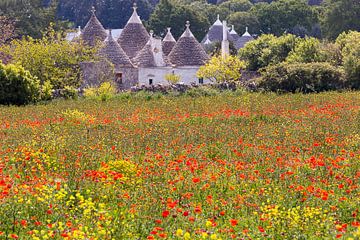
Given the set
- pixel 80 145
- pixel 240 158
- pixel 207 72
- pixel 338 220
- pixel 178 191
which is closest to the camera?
pixel 338 220

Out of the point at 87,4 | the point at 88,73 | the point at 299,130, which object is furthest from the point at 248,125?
the point at 87,4

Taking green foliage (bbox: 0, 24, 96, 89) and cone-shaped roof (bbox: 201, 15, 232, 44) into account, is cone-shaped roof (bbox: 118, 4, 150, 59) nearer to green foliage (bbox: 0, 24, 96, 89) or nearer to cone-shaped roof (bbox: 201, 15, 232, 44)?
green foliage (bbox: 0, 24, 96, 89)

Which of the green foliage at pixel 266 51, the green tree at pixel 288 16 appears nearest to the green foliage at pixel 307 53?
the green foliage at pixel 266 51

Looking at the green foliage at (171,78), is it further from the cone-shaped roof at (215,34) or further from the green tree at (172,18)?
the green tree at (172,18)

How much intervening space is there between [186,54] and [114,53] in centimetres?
586

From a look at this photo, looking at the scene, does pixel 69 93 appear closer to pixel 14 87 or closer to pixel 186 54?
pixel 14 87

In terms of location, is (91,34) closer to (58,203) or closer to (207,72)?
(207,72)

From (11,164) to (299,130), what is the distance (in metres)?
7.55

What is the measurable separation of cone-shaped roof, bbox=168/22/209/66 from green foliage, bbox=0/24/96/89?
22.4ft

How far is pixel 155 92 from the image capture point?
33.5 m

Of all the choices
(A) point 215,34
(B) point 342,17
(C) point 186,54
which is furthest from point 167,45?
(B) point 342,17

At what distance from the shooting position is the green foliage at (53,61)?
39.6 m

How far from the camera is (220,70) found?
4422cm

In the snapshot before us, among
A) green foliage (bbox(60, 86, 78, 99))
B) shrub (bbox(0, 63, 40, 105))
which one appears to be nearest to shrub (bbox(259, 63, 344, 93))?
green foliage (bbox(60, 86, 78, 99))
